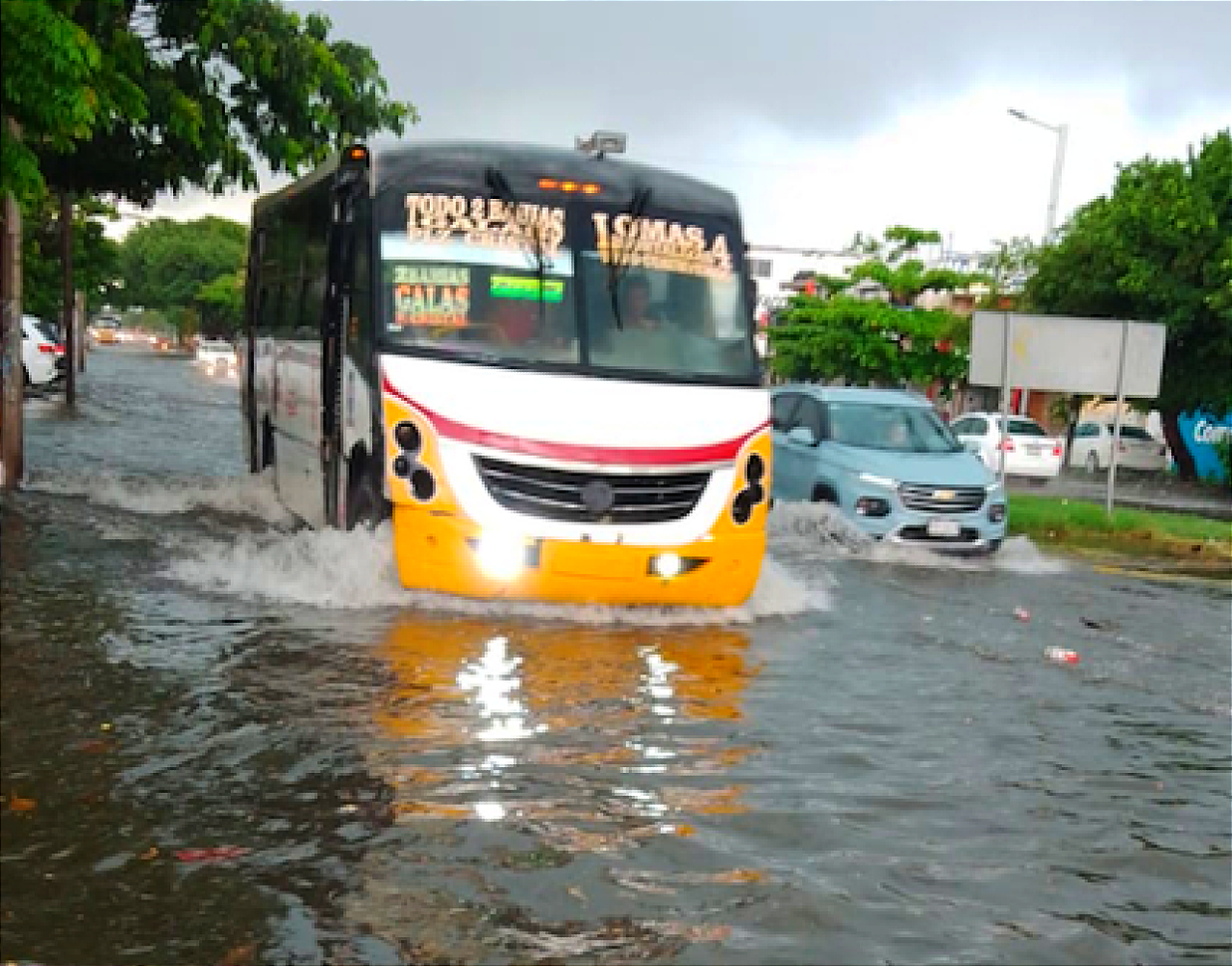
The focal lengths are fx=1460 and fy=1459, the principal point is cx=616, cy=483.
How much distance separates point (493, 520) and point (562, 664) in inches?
40.3

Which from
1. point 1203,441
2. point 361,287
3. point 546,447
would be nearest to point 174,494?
point 361,287

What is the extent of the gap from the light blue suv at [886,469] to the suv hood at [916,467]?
0.01 metres

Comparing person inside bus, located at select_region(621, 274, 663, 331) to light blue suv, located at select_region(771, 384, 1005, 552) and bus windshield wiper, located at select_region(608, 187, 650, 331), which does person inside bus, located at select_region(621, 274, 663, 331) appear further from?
light blue suv, located at select_region(771, 384, 1005, 552)

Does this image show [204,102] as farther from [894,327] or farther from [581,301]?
[894,327]

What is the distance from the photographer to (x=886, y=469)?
14.8 metres

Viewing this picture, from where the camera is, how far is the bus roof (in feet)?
31.5

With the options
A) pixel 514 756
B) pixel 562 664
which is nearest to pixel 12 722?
pixel 514 756

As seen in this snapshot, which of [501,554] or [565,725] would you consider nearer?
[565,725]

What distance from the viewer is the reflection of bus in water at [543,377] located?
8656 millimetres

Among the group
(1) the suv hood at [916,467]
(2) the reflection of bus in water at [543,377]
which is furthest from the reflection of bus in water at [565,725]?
(1) the suv hood at [916,467]

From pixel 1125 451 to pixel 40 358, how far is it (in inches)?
1048

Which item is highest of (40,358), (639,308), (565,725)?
(639,308)

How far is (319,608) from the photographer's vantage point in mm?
9305

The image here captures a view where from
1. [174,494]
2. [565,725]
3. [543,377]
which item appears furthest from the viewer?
[174,494]
